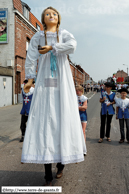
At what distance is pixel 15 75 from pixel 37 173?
1586cm

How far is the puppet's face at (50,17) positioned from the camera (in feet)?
10.4

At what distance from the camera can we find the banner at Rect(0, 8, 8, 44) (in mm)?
18006

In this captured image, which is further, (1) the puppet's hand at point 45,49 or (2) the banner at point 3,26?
(2) the banner at point 3,26

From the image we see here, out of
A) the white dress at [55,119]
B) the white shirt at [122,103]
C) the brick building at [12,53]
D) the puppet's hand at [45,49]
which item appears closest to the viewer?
the white dress at [55,119]

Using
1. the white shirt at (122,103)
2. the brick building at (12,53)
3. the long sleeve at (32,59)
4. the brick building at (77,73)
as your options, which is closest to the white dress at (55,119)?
the long sleeve at (32,59)

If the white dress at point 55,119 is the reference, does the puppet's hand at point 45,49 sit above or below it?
above

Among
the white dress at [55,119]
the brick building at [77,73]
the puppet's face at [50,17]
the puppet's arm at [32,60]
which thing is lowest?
the white dress at [55,119]

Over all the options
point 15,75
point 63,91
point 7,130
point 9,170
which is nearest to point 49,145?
point 63,91

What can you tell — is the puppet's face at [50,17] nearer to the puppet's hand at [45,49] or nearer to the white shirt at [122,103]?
the puppet's hand at [45,49]

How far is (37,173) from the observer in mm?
3725

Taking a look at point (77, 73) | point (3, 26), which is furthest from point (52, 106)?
point (77, 73)

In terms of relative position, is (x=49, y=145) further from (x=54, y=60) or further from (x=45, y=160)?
(x=54, y=60)

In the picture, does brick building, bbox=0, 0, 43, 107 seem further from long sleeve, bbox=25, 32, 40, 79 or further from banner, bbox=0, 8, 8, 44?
long sleeve, bbox=25, 32, 40, 79

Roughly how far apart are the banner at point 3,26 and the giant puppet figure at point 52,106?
16.2 metres
